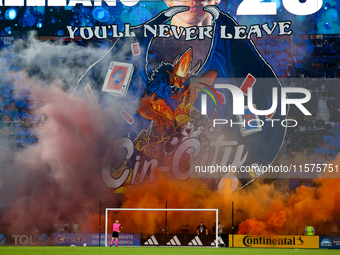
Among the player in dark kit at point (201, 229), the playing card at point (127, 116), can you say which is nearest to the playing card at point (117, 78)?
the playing card at point (127, 116)

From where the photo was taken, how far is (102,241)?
1617cm

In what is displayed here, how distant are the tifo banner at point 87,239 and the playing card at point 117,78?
15.5ft

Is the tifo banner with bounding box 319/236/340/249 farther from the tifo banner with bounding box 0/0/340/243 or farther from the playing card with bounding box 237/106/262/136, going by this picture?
the playing card with bounding box 237/106/262/136

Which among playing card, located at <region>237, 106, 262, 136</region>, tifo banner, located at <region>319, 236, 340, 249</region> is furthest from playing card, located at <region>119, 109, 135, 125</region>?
tifo banner, located at <region>319, 236, 340, 249</region>

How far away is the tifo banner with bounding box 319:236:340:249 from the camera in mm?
15898

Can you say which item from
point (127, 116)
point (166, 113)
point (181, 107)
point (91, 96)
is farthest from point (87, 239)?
point (181, 107)

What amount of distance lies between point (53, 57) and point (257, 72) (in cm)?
692

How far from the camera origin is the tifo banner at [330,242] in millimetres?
15898

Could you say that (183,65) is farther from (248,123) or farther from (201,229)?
(201,229)

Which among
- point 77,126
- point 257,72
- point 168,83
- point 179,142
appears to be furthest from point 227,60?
point 77,126

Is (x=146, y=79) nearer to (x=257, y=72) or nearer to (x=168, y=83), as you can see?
(x=168, y=83)

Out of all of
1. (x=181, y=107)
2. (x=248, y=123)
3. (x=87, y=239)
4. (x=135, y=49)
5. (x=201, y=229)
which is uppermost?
(x=135, y=49)

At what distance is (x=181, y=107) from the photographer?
1648cm

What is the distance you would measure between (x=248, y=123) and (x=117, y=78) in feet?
15.3
